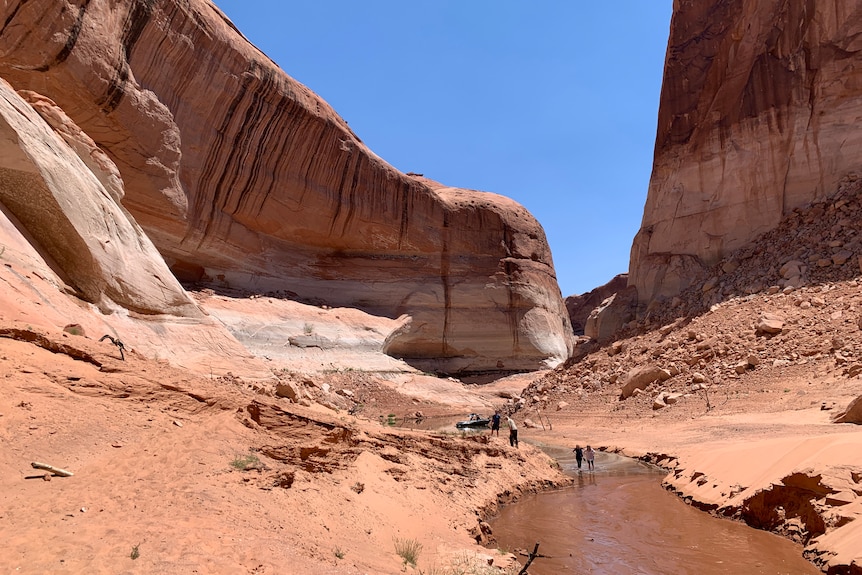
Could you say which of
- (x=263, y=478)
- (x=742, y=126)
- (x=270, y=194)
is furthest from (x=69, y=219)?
(x=742, y=126)

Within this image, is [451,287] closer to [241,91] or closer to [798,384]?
[241,91]

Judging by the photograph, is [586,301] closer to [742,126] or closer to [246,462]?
[742,126]

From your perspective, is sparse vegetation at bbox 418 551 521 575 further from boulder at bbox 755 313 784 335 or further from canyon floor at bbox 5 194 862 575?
boulder at bbox 755 313 784 335

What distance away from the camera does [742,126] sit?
25.6 metres

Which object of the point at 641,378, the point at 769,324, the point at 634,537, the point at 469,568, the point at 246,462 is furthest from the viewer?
the point at 641,378

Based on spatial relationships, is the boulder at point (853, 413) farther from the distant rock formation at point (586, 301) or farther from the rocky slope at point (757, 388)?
the distant rock formation at point (586, 301)

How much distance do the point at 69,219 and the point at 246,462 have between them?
295 inches

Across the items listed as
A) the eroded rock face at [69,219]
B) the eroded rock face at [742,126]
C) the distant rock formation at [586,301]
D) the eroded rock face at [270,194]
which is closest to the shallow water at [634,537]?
the eroded rock face at [69,219]

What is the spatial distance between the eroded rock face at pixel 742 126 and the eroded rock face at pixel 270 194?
11.6 meters

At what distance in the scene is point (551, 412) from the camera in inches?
933

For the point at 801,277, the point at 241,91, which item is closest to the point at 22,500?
the point at 801,277

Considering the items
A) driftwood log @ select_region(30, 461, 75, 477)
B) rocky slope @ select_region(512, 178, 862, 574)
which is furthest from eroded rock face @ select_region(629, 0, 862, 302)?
driftwood log @ select_region(30, 461, 75, 477)

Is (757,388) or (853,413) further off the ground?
(757,388)

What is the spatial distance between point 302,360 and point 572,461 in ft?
48.9
